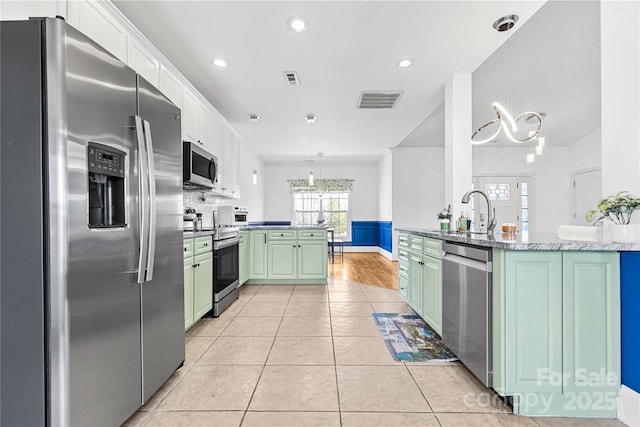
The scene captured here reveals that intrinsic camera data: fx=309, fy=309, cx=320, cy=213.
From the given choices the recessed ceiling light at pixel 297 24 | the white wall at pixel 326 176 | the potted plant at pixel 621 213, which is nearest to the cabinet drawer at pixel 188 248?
the recessed ceiling light at pixel 297 24

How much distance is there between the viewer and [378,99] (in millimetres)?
4250

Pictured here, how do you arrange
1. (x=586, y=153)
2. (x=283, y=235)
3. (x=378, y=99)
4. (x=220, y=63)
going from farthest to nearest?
(x=586, y=153)
(x=283, y=235)
(x=378, y=99)
(x=220, y=63)

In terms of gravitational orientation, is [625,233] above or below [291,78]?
below

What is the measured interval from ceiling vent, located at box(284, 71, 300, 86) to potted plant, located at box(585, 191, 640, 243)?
299 cm

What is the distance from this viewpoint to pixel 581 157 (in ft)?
21.9

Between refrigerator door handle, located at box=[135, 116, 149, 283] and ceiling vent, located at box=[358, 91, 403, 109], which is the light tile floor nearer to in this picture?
refrigerator door handle, located at box=[135, 116, 149, 283]

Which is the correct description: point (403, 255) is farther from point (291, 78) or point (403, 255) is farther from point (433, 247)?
point (291, 78)

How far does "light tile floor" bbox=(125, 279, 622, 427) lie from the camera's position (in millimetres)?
1592

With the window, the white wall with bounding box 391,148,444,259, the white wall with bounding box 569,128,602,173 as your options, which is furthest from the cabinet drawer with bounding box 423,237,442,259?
the window

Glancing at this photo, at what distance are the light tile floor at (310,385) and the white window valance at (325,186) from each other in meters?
6.41

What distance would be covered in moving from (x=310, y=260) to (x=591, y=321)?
351 centimetres

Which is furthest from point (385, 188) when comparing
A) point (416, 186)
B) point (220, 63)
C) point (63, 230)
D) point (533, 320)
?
point (63, 230)

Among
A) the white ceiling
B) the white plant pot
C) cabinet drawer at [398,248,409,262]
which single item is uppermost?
the white ceiling

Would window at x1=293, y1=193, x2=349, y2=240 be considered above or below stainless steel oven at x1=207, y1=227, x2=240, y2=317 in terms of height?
above
